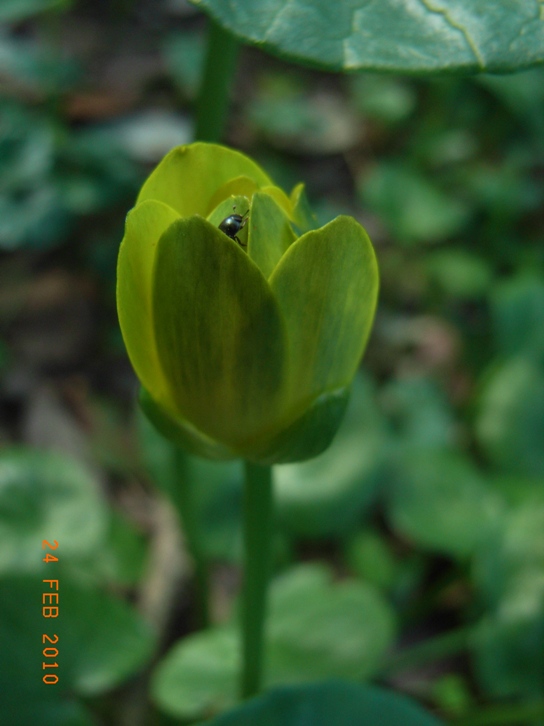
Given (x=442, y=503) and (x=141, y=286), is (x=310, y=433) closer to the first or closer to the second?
(x=141, y=286)

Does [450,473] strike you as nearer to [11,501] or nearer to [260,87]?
[11,501]

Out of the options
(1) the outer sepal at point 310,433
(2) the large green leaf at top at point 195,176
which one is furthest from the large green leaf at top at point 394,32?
(1) the outer sepal at point 310,433

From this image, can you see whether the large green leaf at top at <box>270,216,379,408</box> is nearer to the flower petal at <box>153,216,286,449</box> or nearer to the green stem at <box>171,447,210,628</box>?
the flower petal at <box>153,216,286,449</box>

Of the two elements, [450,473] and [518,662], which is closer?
[518,662]

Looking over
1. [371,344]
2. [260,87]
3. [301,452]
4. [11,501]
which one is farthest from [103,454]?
[260,87]

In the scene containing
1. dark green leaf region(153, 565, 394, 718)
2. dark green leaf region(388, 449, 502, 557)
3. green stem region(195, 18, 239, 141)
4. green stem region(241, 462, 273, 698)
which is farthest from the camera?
dark green leaf region(388, 449, 502, 557)

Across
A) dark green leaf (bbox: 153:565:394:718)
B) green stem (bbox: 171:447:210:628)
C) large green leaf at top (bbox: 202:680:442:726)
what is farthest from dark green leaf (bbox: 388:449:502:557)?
large green leaf at top (bbox: 202:680:442:726)
